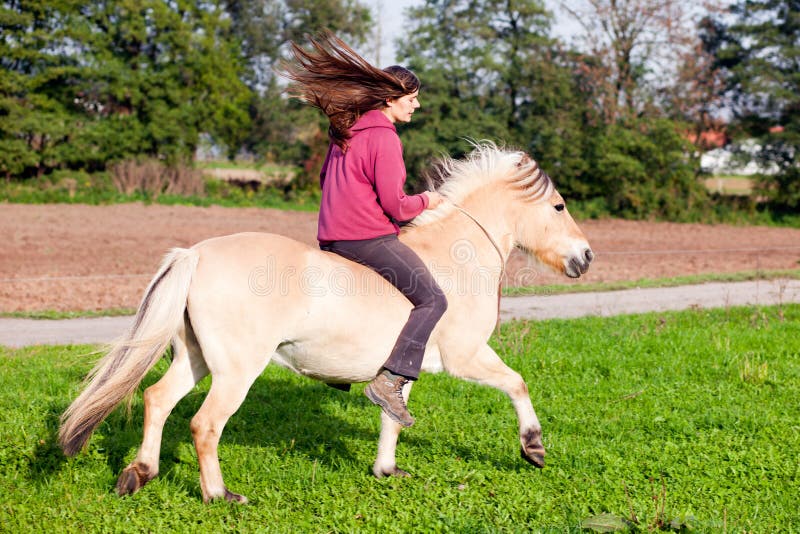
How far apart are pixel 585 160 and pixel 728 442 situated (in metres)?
28.2

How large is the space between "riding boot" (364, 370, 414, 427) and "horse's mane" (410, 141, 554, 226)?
1144mm

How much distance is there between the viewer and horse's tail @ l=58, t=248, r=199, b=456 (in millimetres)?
4234

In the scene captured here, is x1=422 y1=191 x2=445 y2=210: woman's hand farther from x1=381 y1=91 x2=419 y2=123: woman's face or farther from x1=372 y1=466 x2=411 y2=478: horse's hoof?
x1=372 y1=466 x2=411 y2=478: horse's hoof

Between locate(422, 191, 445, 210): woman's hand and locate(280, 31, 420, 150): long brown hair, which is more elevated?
locate(280, 31, 420, 150): long brown hair

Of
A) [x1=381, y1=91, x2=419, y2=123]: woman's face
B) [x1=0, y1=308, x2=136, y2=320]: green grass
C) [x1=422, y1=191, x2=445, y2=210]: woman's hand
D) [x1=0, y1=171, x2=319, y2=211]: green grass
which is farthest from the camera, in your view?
[x1=0, y1=171, x2=319, y2=211]: green grass

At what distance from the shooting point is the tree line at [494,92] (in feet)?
104

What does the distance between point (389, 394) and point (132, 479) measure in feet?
5.38

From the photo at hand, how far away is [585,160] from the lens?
32.4 m

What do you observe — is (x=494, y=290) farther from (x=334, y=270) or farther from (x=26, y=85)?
(x=26, y=85)

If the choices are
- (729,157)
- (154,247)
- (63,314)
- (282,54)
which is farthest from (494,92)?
(63,314)

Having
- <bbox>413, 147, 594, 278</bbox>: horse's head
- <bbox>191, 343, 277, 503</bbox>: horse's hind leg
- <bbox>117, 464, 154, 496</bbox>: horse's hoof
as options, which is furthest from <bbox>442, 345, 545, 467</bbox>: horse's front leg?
<bbox>117, 464, 154, 496</bbox>: horse's hoof

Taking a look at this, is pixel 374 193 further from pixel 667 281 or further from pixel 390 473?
pixel 667 281

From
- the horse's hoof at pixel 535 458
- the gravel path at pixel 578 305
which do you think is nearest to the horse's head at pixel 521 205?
the horse's hoof at pixel 535 458

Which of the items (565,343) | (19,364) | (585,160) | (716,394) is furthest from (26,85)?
(716,394)
